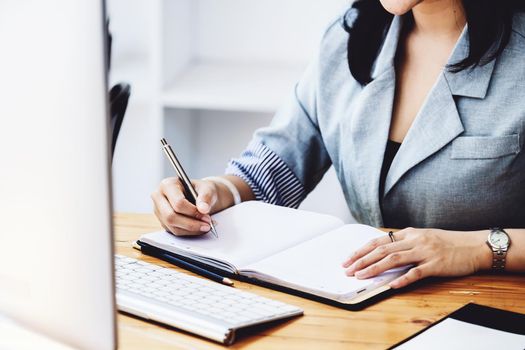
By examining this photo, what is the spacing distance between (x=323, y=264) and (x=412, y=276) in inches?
5.3

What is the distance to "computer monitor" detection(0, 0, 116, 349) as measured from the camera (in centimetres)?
70

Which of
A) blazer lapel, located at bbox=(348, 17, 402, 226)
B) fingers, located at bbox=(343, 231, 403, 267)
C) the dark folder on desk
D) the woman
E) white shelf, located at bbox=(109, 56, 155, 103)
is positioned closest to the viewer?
the dark folder on desk

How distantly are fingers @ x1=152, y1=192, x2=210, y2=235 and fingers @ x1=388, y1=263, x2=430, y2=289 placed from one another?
0.34 meters

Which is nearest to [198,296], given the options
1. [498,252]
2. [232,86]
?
[498,252]

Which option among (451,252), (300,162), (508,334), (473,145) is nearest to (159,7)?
(300,162)

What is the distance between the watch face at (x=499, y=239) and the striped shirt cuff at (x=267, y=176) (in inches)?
21.7

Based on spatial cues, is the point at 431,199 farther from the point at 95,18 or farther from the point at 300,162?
the point at 95,18

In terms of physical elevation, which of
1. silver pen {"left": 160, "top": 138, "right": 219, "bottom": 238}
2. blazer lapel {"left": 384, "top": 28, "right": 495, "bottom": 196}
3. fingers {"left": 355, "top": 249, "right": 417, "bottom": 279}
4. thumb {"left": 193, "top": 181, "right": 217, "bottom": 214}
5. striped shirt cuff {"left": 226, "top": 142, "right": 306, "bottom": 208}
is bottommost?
striped shirt cuff {"left": 226, "top": 142, "right": 306, "bottom": 208}

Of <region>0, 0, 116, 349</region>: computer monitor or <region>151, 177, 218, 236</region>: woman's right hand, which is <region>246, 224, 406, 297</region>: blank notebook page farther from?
<region>0, 0, 116, 349</region>: computer monitor

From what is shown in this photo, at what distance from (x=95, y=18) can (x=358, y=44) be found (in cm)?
112

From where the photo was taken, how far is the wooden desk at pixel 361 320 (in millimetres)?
969

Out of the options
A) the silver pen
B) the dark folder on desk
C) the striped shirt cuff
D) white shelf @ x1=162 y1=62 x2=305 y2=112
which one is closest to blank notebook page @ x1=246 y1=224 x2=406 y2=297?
the dark folder on desk

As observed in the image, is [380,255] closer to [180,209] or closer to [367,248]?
[367,248]

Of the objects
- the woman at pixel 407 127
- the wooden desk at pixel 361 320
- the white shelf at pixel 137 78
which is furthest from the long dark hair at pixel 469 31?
the white shelf at pixel 137 78
